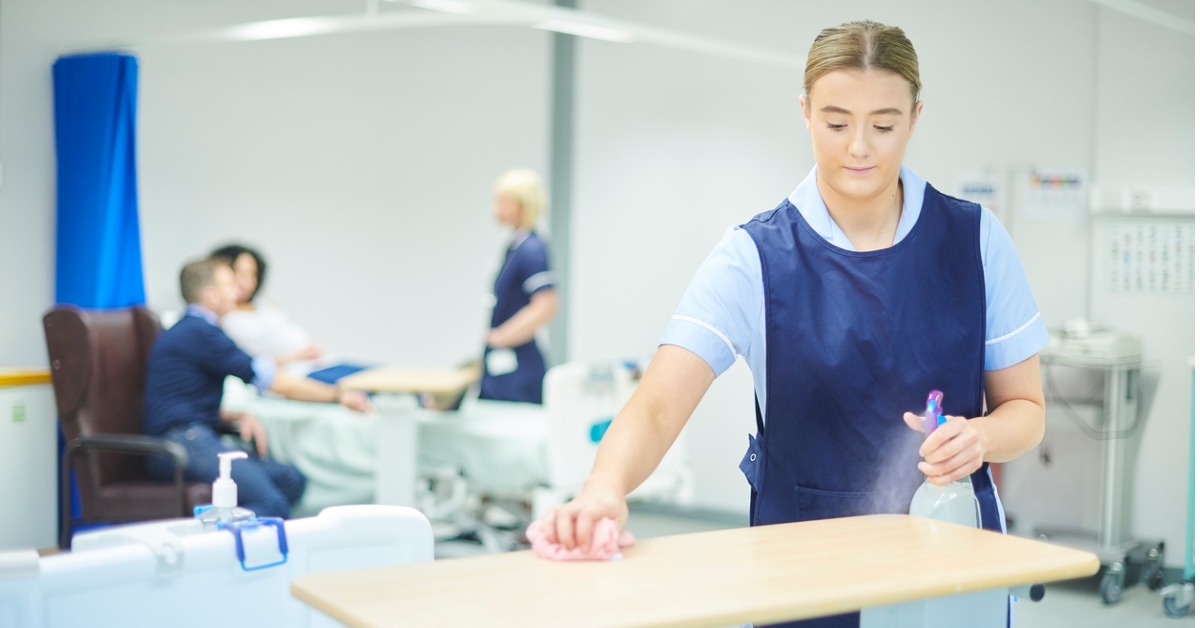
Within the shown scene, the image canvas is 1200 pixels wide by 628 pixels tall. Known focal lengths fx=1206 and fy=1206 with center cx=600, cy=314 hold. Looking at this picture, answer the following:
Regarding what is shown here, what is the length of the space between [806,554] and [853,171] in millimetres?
481

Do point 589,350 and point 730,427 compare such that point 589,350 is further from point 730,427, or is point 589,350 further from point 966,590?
point 966,590

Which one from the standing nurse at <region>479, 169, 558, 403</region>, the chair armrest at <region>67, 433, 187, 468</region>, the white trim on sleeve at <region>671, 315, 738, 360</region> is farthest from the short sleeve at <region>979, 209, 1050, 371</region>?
the standing nurse at <region>479, 169, 558, 403</region>

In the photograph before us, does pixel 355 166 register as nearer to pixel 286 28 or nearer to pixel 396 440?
pixel 286 28

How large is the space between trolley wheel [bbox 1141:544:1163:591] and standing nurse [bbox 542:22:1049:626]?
2.83 metres

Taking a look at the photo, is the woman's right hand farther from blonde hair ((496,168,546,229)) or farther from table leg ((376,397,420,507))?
blonde hair ((496,168,546,229))

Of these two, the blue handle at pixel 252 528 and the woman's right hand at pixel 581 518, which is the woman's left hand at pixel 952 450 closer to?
the woman's right hand at pixel 581 518

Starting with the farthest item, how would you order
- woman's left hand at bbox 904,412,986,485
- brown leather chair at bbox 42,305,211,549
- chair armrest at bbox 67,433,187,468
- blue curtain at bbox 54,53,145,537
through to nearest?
blue curtain at bbox 54,53,145,537 → brown leather chair at bbox 42,305,211,549 → chair armrest at bbox 67,433,187,468 → woman's left hand at bbox 904,412,986,485

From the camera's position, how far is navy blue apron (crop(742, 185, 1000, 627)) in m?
1.49

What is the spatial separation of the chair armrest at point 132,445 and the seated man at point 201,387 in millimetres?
145

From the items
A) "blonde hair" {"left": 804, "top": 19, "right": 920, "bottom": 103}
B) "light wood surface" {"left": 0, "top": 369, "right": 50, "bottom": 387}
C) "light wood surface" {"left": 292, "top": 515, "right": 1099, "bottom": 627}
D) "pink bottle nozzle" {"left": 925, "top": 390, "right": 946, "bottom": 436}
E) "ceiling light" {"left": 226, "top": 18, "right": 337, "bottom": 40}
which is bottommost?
"light wood surface" {"left": 0, "top": 369, "right": 50, "bottom": 387}

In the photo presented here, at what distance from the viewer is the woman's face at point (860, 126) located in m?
1.43

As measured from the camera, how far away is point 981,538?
132cm

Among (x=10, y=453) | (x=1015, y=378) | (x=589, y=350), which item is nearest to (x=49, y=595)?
(x=1015, y=378)

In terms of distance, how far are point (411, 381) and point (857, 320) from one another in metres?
2.85
